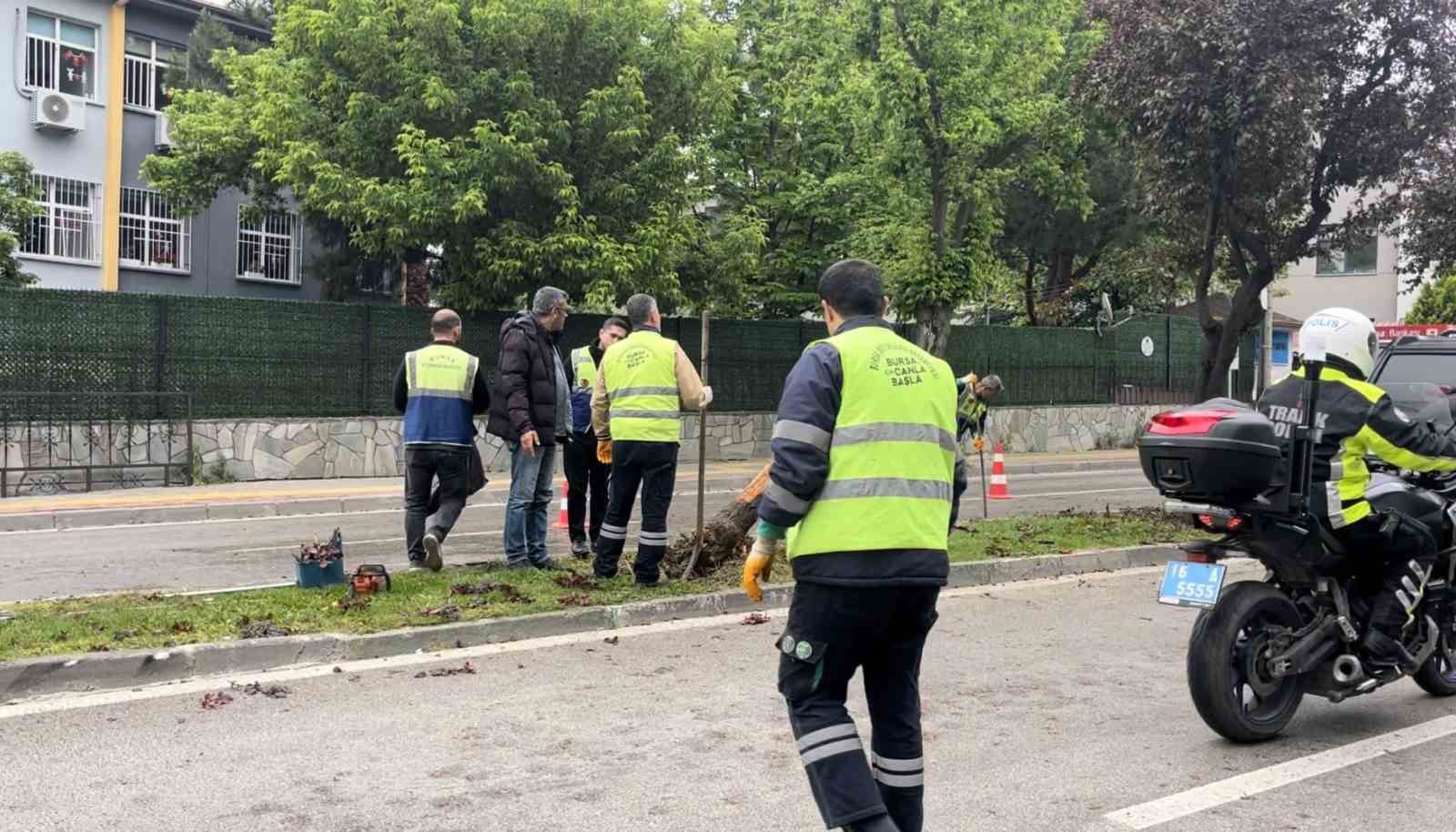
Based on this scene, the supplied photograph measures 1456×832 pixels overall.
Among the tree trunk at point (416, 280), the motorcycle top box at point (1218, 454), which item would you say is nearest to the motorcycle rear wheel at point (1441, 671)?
the motorcycle top box at point (1218, 454)

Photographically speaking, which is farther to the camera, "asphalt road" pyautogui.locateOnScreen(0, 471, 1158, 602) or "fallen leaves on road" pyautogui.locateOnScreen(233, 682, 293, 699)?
"asphalt road" pyautogui.locateOnScreen(0, 471, 1158, 602)

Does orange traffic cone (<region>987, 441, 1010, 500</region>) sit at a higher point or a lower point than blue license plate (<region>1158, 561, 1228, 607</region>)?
lower

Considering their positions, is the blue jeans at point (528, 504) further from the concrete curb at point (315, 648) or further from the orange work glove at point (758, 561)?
the orange work glove at point (758, 561)

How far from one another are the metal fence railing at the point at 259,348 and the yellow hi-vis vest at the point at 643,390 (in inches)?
431

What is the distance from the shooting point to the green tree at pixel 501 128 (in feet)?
58.6

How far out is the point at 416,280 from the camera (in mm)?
22438

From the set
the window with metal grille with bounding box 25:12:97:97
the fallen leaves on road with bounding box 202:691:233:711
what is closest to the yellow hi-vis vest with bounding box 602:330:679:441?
the fallen leaves on road with bounding box 202:691:233:711

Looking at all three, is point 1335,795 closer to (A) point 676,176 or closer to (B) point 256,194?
(A) point 676,176

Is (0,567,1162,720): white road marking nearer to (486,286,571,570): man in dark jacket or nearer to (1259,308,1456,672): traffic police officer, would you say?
(486,286,571,570): man in dark jacket

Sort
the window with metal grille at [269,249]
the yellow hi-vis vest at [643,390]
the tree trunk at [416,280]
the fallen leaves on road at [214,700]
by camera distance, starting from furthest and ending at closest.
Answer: the window with metal grille at [269,249] < the tree trunk at [416,280] < the yellow hi-vis vest at [643,390] < the fallen leaves on road at [214,700]

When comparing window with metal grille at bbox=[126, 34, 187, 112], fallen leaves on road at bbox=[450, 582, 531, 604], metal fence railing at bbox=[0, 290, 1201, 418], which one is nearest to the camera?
fallen leaves on road at bbox=[450, 582, 531, 604]

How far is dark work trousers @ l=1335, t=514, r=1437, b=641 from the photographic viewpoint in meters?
5.58

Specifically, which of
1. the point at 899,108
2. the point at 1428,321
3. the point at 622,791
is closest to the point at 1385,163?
the point at 899,108

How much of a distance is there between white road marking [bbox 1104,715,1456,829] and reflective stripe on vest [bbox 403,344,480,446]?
5299 mm
